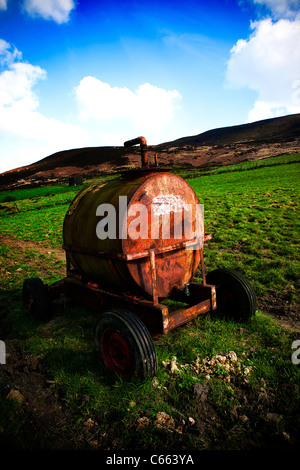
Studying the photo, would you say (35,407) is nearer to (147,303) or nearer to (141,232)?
(147,303)

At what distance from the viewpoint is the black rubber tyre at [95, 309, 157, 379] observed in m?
3.17

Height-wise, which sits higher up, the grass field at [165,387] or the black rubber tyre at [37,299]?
the black rubber tyre at [37,299]

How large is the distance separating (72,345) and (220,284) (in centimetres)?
284

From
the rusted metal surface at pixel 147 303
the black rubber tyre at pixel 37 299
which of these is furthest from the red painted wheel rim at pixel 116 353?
the black rubber tyre at pixel 37 299

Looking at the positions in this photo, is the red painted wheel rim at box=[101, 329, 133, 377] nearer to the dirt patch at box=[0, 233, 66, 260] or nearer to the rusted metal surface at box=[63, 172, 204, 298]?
the rusted metal surface at box=[63, 172, 204, 298]

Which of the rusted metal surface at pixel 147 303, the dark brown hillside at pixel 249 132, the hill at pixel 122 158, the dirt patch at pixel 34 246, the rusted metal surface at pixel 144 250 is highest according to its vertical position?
the dark brown hillside at pixel 249 132

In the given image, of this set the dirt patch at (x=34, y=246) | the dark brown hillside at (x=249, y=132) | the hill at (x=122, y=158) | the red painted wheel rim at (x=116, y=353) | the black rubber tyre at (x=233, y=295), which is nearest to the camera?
the red painted wheel rim at (x=116, y=353)

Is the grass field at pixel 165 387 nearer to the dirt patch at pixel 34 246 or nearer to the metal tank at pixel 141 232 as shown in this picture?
the metal tank at pixel 141 232

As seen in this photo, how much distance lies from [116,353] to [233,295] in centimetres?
230

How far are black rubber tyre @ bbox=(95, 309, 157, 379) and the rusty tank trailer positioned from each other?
0.01m

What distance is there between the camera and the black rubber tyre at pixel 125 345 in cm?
317

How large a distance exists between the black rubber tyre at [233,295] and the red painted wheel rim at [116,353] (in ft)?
7.05
